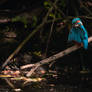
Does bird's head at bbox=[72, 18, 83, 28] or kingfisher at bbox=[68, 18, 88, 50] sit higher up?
bird's head at bbox=[72, 18, 83, 28]

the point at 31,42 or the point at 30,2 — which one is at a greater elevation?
the point at 30,2

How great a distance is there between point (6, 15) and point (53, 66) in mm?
1554

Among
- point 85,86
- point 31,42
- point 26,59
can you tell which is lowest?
point 85,86

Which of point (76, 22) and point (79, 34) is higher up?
point (76, 22)

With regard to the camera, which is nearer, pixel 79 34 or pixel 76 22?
pixel 76 22

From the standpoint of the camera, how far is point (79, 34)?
5305 millimetres

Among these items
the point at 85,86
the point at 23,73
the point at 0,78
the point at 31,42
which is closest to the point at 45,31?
the point at 31,42

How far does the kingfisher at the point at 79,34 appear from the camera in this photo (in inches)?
204

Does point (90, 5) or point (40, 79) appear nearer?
point (40, 79)

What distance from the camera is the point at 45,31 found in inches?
256

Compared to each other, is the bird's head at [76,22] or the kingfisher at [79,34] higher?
the bird's head at [76,22]

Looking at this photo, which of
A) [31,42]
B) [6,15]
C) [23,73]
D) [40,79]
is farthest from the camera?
[31,42]

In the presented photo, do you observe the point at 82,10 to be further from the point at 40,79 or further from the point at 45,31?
the point at 40,79

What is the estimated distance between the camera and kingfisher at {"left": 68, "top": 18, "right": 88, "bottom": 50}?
518cm
